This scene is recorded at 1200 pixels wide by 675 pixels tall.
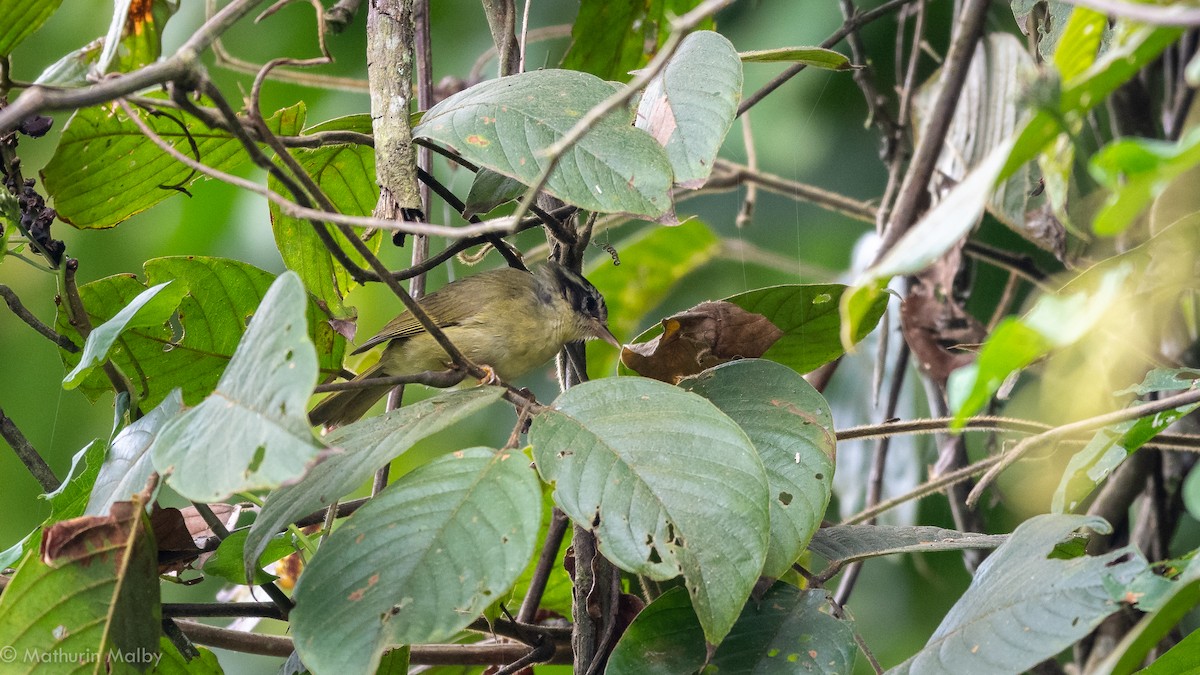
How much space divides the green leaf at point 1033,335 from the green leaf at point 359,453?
26.8 inches

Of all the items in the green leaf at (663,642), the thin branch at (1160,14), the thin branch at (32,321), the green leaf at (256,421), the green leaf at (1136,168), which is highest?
the thin branch at (1160,14)

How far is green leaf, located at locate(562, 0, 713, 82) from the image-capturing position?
8.10 ft

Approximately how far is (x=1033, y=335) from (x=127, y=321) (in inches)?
49.2

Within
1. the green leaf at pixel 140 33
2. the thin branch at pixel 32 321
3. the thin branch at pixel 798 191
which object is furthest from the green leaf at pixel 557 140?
the thin branch at pixel 798 191

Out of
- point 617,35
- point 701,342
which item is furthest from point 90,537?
point 617,35

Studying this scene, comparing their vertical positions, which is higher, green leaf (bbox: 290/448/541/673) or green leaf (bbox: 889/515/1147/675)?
green leaf (bbox: 290/448/541/673)

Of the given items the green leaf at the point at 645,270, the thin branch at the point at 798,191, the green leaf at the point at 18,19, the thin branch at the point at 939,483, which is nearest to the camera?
the green leaf at the point at 18,19

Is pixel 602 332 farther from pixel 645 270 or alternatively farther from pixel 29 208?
pixel 29 208

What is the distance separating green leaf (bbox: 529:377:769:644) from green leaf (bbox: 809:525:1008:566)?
1.22 feet

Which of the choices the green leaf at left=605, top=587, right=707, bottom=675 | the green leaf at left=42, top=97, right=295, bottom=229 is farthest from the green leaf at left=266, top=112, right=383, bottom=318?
the green leaf at left=605, top=587, right=707, bottom=675

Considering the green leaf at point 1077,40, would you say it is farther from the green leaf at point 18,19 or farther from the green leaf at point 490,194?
the green leaf at point 18,19

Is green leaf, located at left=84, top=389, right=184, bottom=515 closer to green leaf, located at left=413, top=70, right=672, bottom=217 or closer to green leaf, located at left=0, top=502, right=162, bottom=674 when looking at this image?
green leaf, located at left=0, top=502, right=162, bottom=674

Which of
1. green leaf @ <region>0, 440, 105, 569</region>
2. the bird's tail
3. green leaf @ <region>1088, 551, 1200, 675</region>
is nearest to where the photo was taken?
green leaf @ <region>1088, 551, 1200, 675</region>

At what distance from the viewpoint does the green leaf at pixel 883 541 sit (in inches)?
61.3
